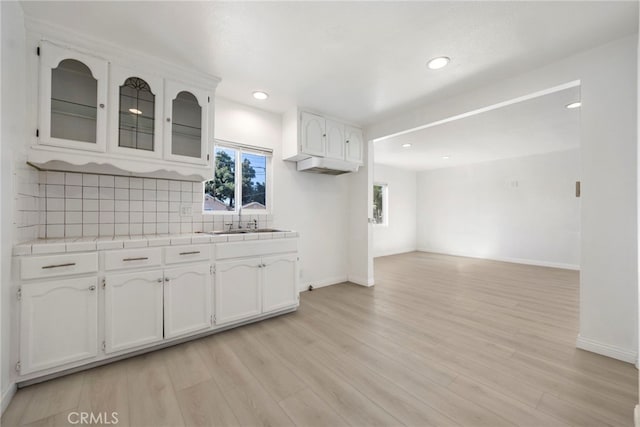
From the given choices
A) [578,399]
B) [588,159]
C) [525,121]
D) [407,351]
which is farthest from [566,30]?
[407,351]

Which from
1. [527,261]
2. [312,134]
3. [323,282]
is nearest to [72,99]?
[312,134]

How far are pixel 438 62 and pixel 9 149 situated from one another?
3119 mm

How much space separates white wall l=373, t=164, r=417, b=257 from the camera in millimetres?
6926

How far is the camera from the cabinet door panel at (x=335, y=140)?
11.6ft

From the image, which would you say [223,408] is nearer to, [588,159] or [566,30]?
[588,159]

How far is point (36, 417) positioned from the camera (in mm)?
1404

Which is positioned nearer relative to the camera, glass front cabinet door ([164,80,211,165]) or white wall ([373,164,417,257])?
glass front cabinet door ([164,80,211,165])

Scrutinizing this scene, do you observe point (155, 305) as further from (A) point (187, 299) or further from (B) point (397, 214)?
(B) point (397, 214)

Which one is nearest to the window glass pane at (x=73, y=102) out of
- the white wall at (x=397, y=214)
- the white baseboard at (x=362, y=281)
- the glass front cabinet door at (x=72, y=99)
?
the glass front cabinet door at (x=72, y=99)

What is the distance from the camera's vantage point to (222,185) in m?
3.10

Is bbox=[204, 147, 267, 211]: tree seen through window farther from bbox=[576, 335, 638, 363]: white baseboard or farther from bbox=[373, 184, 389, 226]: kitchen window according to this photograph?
bbox=[373, 184, 389, 226]: kitchen window

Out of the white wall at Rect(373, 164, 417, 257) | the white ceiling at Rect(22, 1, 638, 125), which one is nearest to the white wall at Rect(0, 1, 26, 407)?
the white ceiling at Rect(22, 1, 638, 125)

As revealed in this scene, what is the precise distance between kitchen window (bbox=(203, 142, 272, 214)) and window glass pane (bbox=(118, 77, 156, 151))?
2.68ft

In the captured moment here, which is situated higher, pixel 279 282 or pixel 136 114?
pixel 136 114
